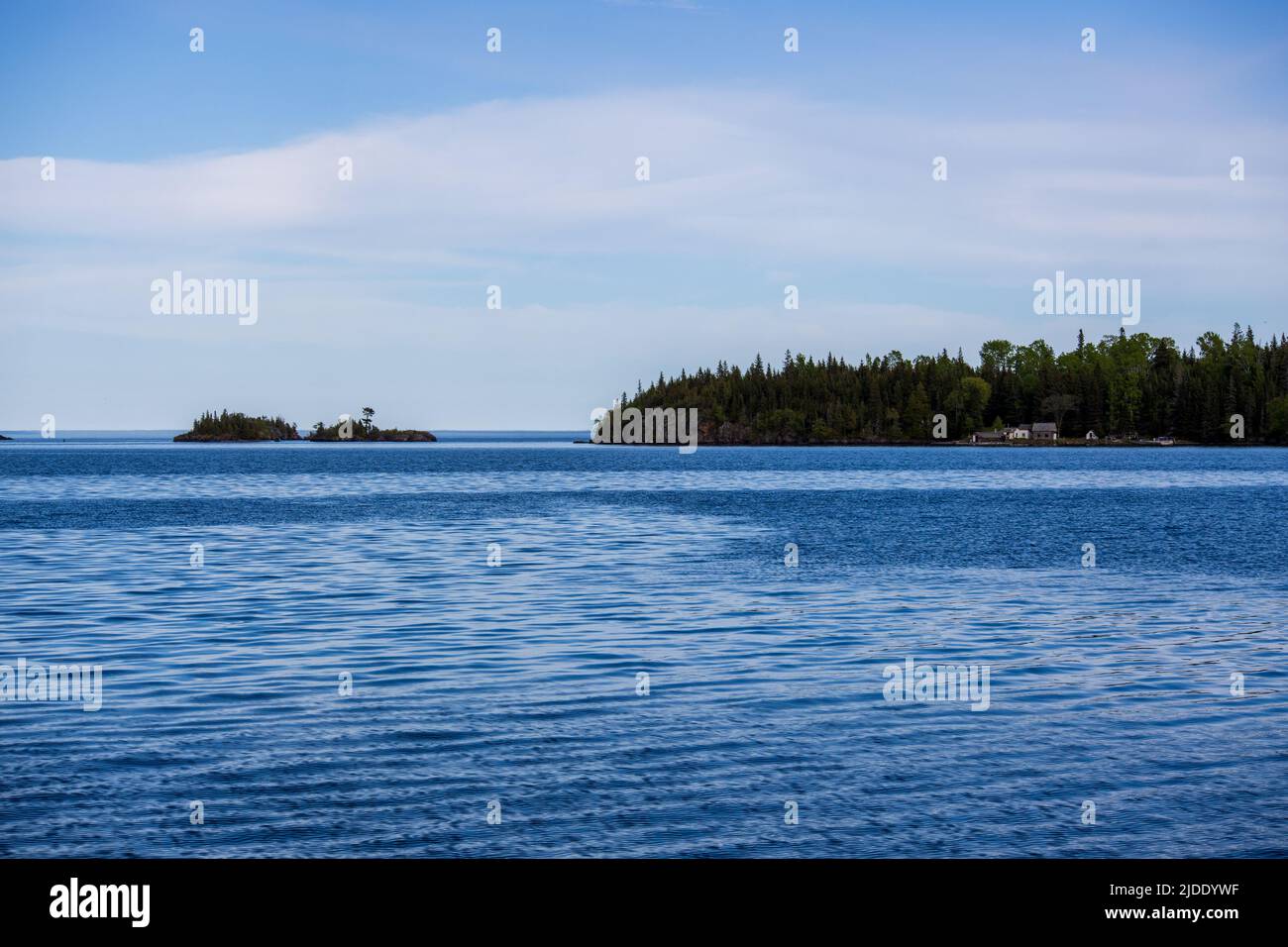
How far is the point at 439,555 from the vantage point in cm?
5197

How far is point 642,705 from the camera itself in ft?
68.5

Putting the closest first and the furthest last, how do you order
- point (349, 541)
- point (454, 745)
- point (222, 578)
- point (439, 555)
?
point (454, 745) → point (222, 578) → point (439, 555) → point (349, 541)

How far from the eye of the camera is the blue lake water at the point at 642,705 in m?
14.4

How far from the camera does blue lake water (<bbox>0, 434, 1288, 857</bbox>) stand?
1441 centimetres

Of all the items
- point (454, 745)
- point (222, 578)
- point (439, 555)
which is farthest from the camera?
point (439, 555)

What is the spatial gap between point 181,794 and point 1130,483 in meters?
139

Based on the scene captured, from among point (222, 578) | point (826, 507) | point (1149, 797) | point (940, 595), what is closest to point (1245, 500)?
point (826, 507)
